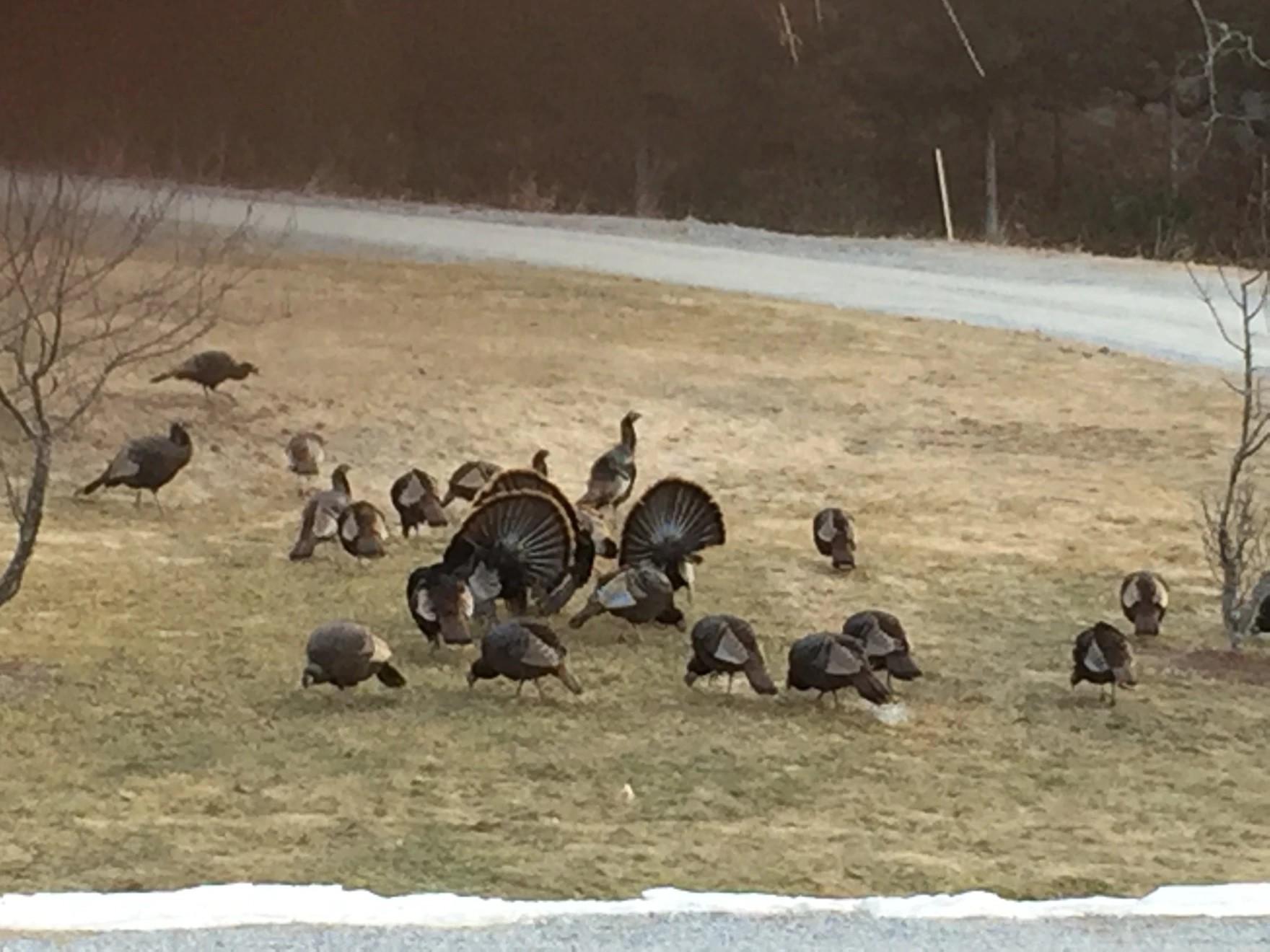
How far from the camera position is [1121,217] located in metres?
25.6

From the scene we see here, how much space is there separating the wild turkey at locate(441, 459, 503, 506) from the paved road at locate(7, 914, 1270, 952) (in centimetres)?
496

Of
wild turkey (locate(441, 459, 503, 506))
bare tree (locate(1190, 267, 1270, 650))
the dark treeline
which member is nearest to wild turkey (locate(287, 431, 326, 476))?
wild turkey (locate(441, 459, 503, 506))

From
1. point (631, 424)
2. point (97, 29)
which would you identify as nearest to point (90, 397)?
point (631, 424)

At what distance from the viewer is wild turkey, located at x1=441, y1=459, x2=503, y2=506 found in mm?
9125

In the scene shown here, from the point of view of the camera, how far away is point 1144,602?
7324 mm

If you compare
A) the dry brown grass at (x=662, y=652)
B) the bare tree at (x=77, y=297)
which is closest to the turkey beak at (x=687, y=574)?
the dry brown grass at (x=662, y=652)

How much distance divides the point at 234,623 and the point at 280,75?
38.7ft

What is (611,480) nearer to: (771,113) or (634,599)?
(634,599)

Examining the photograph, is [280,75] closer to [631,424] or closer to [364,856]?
[631,424]

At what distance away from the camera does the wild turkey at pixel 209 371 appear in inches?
424

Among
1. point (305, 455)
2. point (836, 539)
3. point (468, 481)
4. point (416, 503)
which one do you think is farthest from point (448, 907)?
point (305, 455)

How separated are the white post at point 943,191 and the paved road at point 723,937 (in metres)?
16.9

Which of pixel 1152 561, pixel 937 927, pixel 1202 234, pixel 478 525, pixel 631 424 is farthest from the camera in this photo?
pixel 1202 234

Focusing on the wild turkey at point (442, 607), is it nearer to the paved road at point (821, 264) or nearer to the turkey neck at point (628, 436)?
the turkey neck at point (628, 436)
